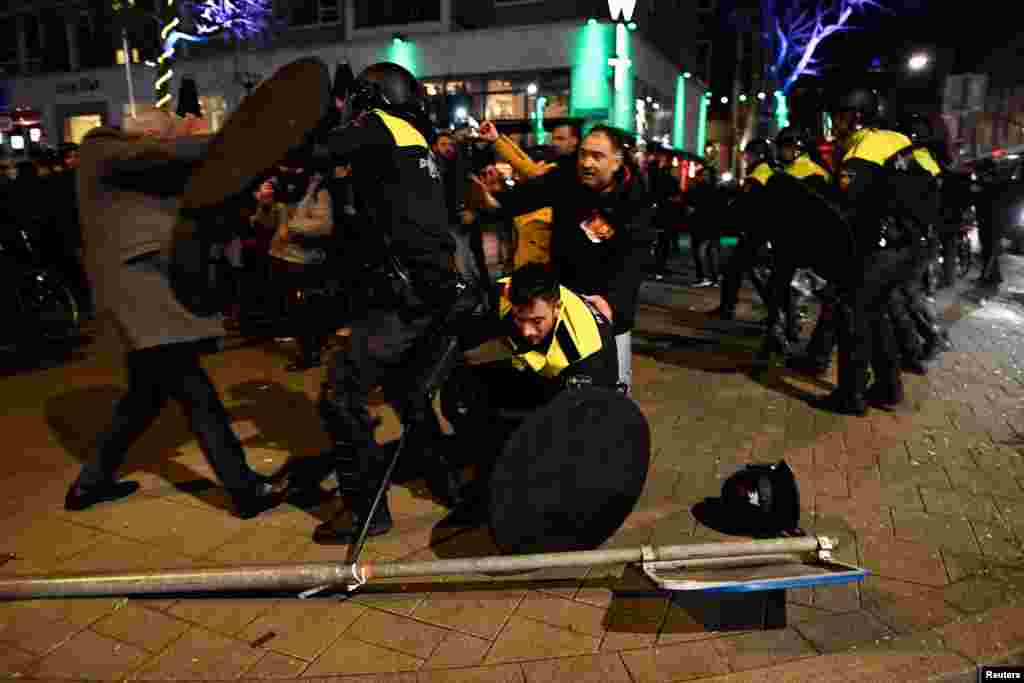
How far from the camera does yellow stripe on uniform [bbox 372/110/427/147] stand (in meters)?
3.24

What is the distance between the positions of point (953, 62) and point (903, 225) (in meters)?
40.9

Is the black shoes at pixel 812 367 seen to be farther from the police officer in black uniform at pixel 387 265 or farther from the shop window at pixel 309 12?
the shop window at pixel 309 12

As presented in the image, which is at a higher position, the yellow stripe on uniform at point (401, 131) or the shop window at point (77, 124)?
the shop window at point (77, 124)

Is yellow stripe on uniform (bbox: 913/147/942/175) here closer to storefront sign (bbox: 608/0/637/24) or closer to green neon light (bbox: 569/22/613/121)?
storefront sign (bbox: 608/0/637/24)

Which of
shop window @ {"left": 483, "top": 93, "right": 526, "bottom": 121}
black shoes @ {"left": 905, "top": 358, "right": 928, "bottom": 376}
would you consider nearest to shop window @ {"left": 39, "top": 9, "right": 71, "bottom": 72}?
shop window @ {"left": 483, "top": 93, "right": 526, "bottom": 121}

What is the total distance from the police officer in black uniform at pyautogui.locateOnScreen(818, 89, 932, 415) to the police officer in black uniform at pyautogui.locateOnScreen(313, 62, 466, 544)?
10.3 ft

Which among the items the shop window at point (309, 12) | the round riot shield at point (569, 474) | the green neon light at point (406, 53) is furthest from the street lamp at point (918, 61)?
the round riot shield at point (569, 474)

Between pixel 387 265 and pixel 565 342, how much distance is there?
882 millimetres

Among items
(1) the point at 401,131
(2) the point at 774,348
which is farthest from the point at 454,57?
(1) the point at 401,131

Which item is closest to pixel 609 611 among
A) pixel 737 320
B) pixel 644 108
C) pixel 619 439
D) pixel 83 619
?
pixel 619 439

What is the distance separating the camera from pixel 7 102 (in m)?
29.9

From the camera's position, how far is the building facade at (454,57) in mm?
19656

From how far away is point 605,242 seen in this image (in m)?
3.91

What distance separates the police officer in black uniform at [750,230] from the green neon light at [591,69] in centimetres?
1148
